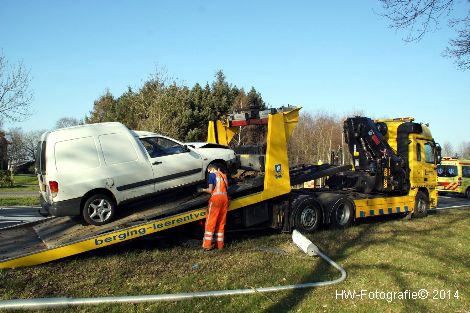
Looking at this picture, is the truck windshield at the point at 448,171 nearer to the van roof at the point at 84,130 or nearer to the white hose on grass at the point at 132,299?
the white hose on grass at the point at 132,299

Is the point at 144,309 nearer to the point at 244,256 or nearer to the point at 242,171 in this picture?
the point at 244,256

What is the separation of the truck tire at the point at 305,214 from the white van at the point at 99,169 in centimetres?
267

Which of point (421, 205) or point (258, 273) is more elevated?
point (258, 273)

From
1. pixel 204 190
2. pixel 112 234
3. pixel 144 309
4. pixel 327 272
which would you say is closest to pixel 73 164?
pixel 112 234

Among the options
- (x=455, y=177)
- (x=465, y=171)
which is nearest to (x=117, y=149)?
(x=455, y=177)

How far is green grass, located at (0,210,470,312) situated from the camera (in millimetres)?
5215

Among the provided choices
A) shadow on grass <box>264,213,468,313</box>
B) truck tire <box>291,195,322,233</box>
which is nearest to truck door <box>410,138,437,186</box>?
shadow on grass <box>264,213,468,313</box>

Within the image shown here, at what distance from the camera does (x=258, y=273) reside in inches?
250

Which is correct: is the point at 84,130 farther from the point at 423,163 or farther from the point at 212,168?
the point at 423,163

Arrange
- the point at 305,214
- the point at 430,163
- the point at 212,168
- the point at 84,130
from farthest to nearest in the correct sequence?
the point at 430,163 < the point at 305,214 < the point at 212,168 < the point at 84,130

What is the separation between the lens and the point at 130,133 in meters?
7.81

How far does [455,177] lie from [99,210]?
21.0 meters

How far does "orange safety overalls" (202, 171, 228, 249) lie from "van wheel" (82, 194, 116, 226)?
5.72 feet

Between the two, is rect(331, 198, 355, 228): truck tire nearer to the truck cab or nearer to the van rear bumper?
the truck cab
